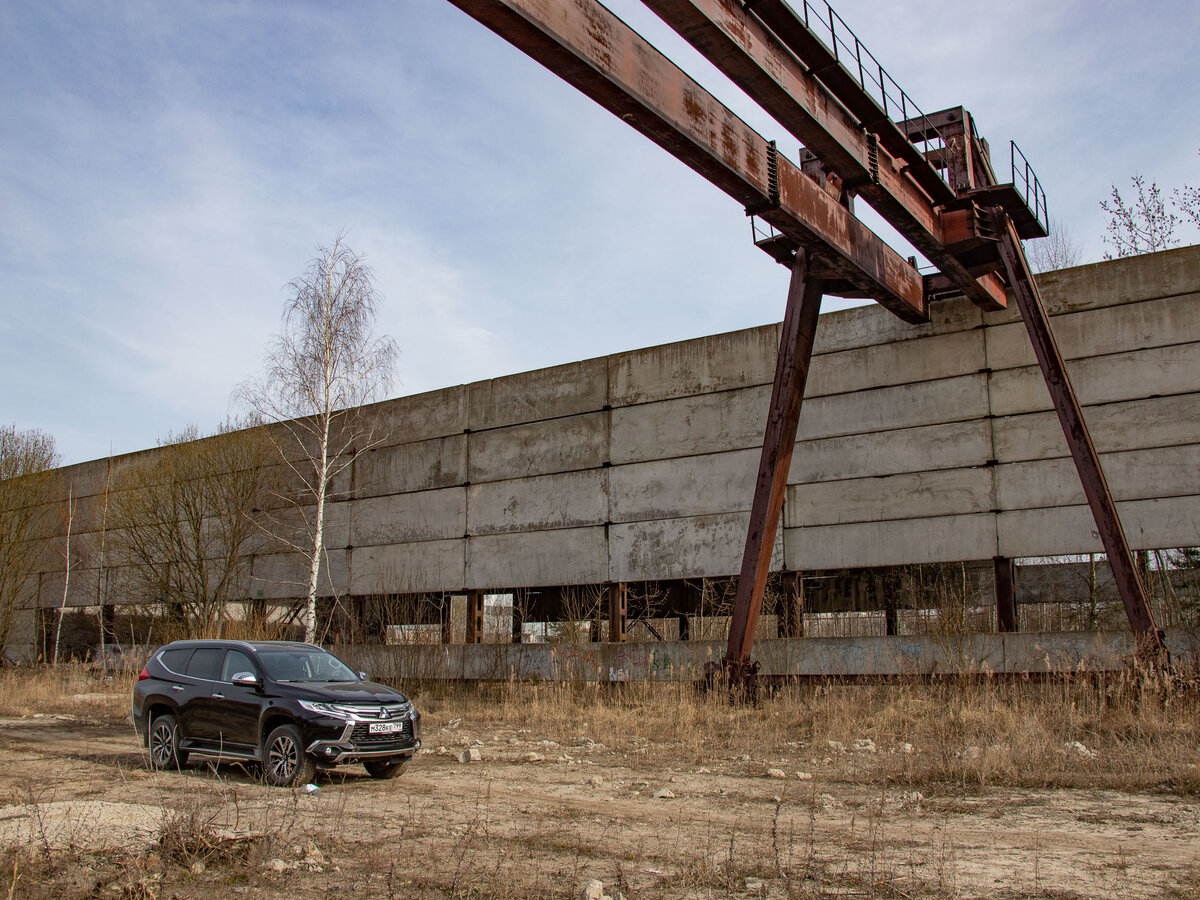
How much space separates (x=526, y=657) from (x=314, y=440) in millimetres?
9431

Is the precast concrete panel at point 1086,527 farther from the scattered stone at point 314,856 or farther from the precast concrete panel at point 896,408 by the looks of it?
the scattered stone at point 314,856

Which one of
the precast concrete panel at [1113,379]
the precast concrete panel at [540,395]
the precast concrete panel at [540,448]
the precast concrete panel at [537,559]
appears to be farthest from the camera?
the precast concrete panel at [540,395]

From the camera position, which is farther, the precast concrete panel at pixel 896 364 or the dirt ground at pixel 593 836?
the precast concrete panel at pixel 896 364

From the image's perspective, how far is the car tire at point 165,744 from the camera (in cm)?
1038

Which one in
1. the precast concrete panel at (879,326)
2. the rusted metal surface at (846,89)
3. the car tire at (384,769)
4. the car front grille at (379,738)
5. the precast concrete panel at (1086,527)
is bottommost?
the car tire at (384,769)

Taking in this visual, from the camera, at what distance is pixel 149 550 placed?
84.2 feet

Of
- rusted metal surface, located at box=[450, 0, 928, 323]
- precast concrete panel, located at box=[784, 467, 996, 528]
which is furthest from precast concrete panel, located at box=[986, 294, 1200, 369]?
rusted metal surface, located at box=[450, 0, 928, 323]

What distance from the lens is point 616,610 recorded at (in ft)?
62.3

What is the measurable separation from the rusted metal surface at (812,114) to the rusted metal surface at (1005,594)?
4.69 m

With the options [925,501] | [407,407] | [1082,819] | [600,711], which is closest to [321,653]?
[600,711]

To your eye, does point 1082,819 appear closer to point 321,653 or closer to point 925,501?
point 321,653

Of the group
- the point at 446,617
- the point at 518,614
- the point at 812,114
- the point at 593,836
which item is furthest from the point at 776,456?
the point at 518,614

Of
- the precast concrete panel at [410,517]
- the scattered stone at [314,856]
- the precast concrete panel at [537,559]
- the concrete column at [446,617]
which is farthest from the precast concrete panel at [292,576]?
the scattered stone at [314,856]

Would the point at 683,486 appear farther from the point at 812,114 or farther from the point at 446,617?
the point at 812,114
